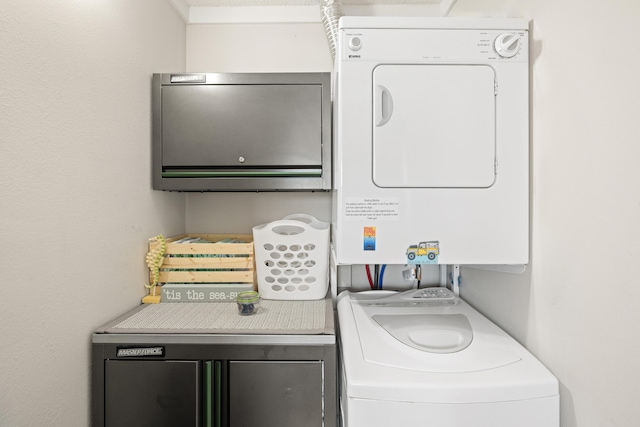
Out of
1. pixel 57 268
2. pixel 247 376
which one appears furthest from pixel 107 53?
pixel 247 376

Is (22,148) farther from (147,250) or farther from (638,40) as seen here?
(638,40)

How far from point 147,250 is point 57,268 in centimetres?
51

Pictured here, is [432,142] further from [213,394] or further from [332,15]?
[213,394]

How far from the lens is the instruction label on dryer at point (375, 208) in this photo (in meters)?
1.12

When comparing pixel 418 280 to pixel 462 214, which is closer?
pixel 462 214

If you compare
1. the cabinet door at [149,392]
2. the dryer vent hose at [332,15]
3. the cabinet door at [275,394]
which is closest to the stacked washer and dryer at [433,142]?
the cabinet door at [275,394]

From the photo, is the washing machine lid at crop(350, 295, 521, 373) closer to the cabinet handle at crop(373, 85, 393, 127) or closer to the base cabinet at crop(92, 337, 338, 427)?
the base cabinet at crop(92, 337, 338, 427)

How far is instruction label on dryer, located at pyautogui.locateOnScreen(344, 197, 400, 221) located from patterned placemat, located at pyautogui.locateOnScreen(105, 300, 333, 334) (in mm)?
459

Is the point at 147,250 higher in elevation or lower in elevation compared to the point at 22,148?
lower

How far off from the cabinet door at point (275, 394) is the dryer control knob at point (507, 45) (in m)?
1.25

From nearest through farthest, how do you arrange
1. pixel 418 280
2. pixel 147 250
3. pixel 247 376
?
pixel 247 376
pixel 147 250
pixel 418 280

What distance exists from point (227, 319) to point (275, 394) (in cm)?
34

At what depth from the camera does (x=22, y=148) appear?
3.05 ft

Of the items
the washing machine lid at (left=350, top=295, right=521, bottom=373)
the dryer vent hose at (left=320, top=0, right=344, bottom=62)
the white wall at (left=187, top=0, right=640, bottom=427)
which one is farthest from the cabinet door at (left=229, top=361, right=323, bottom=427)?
the dryer vent hose at (left=320, top=0, right=344, bottom=62)
